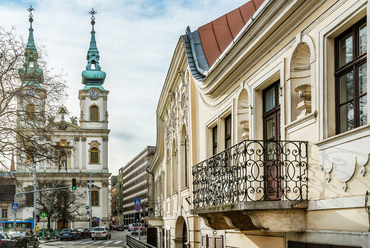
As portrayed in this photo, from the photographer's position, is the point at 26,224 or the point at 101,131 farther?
the point at 101,131

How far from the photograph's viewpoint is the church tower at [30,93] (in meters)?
21.7

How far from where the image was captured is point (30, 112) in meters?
22.2

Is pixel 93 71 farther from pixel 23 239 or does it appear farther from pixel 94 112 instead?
pixel 23 239

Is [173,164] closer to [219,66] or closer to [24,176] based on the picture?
[219,66]

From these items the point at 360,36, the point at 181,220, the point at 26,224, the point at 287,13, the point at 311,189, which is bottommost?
the point at 26,224

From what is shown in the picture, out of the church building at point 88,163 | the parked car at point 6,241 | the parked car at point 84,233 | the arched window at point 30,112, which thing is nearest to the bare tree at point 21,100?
the arched window at point 30,112

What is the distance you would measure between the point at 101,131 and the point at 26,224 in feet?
80.2

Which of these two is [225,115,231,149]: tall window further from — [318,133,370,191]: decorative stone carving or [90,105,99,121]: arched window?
[90,105,99,121]: arched window

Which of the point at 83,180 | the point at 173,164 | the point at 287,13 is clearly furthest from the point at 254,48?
the point at 83,180

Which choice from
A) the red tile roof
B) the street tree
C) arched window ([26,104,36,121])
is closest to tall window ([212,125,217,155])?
the red tile roof

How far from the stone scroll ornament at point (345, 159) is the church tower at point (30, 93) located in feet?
53.0

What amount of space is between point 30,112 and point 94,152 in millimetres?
80669

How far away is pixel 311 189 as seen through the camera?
7.52 metres

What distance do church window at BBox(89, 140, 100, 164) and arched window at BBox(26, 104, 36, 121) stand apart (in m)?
→ 79.6
